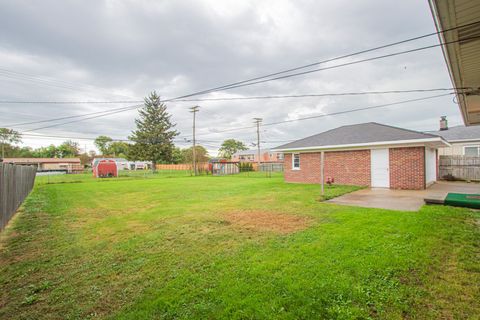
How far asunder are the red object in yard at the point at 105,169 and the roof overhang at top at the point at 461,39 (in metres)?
34.2

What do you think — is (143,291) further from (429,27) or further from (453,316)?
(429,27)

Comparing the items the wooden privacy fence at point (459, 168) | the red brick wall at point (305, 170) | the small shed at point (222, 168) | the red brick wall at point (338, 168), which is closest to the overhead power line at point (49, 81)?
the red brick wall at point (305, 170)

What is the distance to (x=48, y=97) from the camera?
57.2ft

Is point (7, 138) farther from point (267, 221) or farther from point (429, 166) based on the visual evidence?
point (429, 166)

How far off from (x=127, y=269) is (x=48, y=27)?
11.2 meters

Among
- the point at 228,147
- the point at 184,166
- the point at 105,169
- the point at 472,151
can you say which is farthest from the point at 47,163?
the point at 472,151

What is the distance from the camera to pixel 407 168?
11312 millimetres

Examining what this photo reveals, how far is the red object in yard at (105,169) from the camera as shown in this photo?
1173 inches

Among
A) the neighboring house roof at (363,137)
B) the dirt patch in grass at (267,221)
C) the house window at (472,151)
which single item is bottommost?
the dirt patch in grass at (267,221)

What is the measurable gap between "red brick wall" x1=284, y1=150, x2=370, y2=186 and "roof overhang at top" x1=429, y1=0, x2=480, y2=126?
23.3ft

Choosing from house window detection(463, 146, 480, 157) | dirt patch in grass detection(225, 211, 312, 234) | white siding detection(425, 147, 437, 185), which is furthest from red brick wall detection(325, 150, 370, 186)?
house window detection(463, 146, 480, 157)

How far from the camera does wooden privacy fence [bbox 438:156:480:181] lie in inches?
571

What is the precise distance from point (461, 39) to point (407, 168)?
31.5 ft

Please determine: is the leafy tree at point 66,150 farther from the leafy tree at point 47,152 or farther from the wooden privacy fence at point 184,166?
Answer: the wooden privacy fence at point 184,166
